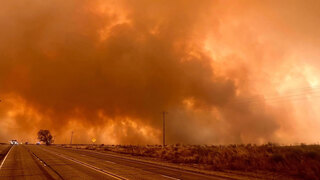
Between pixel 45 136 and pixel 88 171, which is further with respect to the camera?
pixel 45 136

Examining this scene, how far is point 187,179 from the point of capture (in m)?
11.9

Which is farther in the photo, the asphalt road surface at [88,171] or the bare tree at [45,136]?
the bare tree at [45,136]

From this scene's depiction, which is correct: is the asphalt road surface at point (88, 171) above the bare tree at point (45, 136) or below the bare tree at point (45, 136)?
below

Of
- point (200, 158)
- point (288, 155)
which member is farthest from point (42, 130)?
point (288, 155)

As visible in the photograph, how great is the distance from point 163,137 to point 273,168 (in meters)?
48.4

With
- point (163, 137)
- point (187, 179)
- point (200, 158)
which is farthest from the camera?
point (163, 137)

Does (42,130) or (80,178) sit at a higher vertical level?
(42,130)

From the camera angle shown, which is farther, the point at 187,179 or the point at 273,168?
the point at 273,168

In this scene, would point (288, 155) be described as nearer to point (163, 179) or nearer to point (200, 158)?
point (200, 158)

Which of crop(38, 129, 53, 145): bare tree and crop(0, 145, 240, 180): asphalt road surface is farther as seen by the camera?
crop(38, 129, 53, 145): bare tree

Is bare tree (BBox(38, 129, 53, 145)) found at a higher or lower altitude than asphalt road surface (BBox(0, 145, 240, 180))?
higher

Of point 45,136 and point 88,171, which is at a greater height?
point 45,136

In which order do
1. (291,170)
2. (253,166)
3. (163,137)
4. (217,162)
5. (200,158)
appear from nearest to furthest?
1. (291,170)
2. (253,166)
3. (217,162)
4. (200,158)
5. (163,137)

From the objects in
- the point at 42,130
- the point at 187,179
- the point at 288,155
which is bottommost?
the point at 187,179
